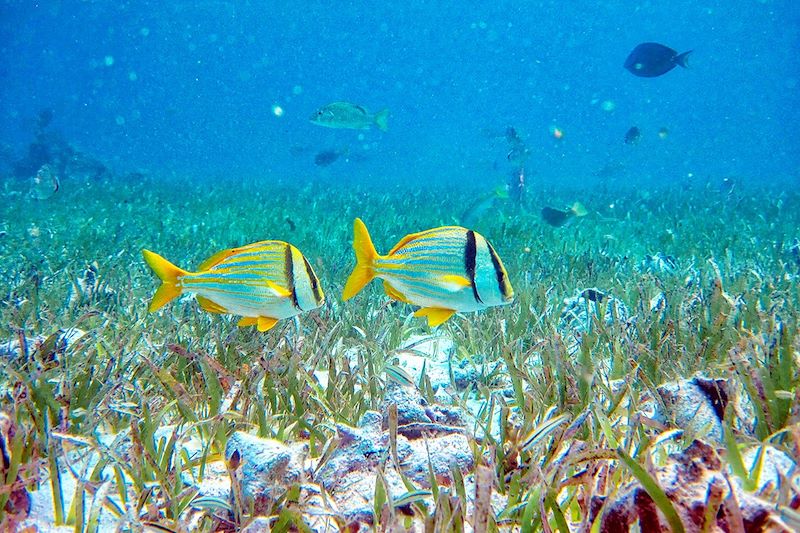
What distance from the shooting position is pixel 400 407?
8.54 feet

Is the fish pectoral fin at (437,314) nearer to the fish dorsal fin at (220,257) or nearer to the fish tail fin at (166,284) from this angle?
the fish dorsal fin at (220,257)

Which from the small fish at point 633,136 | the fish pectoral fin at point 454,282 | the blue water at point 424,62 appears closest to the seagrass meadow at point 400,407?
the fish pectoral fin at point 454,282

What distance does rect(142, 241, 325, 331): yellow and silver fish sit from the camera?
2883 millimetres

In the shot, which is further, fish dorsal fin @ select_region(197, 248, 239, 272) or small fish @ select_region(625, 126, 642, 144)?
small fish @ select_region(625, 126, 642, 144)

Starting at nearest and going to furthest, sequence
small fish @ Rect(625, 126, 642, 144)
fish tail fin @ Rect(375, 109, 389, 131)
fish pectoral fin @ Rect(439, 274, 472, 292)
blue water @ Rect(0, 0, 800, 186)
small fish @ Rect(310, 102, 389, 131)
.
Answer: fish pectoral fin @ Rect(439, 274, 472, 292) → small fish @ Rect(310, 102, 389, 131) → small fish @ Rect(625, 126, 642, 144) → fish tail fin @ Rect(375, 109, 389, 131) → blue water @ Rect(0, 0, 800, 186)

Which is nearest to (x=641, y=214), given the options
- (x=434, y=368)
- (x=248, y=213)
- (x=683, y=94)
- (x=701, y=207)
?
(x=701, y=207)

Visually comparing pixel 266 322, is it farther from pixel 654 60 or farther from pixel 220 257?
pixel 654 60

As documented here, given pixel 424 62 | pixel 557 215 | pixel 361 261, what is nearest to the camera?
pixel 361 261

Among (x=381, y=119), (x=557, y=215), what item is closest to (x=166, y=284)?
(x=557, y=215)

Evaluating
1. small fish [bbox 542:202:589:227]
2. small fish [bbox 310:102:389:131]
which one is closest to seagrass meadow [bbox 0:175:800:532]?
small fish [bbox 542:202:589:227]

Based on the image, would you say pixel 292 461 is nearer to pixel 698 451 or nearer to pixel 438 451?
pixel 438 451

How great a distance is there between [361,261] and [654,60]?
1374 centimetres

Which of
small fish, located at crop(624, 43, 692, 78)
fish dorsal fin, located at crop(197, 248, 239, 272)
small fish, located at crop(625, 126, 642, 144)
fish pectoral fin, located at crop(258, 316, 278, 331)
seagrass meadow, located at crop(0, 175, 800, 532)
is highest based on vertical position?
small fish, located at crop(624, 43, 692, 78)

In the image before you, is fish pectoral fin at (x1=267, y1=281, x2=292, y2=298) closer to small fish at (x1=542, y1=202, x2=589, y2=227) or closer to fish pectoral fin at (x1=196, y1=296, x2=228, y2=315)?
fish pectoral fin at (x1=196, y1=296, x2=228, y2=315)
